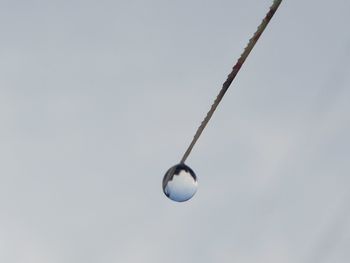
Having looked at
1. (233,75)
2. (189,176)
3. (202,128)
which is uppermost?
(189,176)

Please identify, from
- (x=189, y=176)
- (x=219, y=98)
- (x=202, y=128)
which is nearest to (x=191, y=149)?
(x=202, y=128)

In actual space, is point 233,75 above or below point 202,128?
above

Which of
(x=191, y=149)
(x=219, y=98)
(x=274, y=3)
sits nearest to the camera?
(x=274, y=3)

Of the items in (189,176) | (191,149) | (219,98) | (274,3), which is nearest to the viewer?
(274,3)

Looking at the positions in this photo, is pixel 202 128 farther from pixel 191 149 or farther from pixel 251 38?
pixel 251 38

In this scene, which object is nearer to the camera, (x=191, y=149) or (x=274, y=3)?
(x=274, y=3)

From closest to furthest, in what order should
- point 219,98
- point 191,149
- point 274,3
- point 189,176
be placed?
point 274,3 < point 219,98 < point 191,149 < point 189,176

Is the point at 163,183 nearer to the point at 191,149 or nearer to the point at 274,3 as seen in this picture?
the point at 191,149

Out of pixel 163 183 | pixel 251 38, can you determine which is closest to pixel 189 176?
pixel 163 183

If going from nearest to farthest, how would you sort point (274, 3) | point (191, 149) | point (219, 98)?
point (274, 3) → point (219, 98) → point (191, 149)
